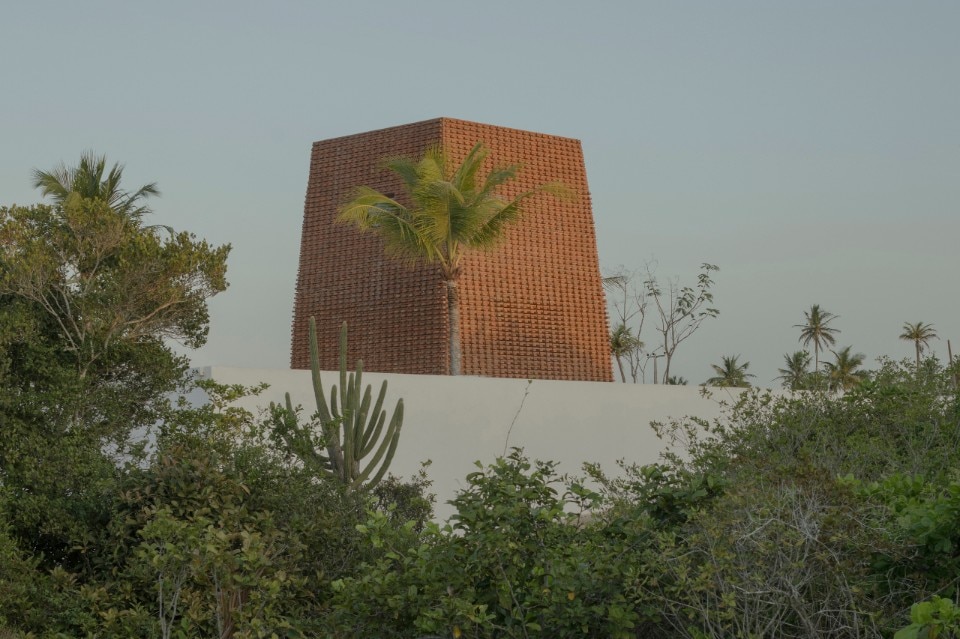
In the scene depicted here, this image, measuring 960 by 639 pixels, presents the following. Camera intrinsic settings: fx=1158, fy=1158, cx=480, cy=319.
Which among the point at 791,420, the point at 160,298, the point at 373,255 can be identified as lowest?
the point at 791,420

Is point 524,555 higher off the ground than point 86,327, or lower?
lower

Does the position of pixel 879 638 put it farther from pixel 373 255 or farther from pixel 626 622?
pixel 373 255

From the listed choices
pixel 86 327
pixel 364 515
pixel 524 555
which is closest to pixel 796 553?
pixel 524 555

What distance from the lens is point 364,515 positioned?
933 cm

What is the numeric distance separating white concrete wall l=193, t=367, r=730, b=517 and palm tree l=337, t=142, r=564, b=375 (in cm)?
411

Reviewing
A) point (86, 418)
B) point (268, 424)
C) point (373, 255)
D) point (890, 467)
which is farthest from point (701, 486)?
point (373, 255)

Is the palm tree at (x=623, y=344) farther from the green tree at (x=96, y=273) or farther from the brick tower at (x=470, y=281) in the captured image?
the green tree at (x=96, y=273)

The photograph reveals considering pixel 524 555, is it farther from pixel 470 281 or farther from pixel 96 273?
pixel 470 281

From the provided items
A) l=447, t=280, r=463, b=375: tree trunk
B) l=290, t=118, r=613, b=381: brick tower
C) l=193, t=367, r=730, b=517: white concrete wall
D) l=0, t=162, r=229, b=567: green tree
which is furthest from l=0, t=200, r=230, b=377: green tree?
l=290, t=118, r=613, b=381: brick tower

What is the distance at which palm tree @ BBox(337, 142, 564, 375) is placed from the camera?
21.9 m

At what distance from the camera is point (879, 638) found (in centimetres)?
512

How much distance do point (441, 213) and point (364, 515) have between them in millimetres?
13127

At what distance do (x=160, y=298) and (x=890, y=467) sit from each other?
857 centimetres

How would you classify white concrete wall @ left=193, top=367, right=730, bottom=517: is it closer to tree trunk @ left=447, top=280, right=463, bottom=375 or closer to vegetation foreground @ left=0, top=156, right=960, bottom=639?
vegetation foreground @ left=0, top=156, right=960, bottom=639
